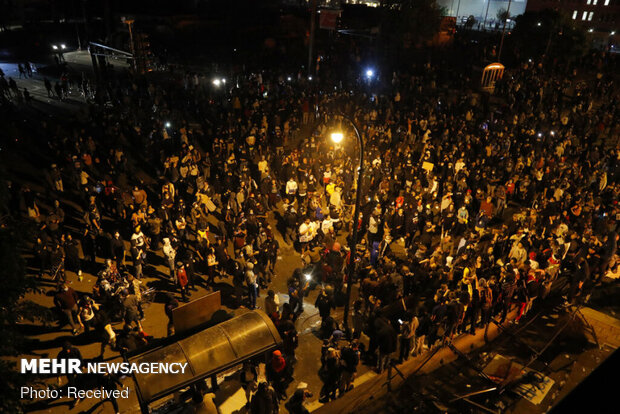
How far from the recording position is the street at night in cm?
829

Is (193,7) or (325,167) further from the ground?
(193,7)

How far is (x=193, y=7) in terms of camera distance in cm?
4800

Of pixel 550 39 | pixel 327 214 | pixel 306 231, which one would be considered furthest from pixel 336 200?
pixel 550 39

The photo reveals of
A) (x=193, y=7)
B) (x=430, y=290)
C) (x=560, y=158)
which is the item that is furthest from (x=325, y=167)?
(x=193, y=7)

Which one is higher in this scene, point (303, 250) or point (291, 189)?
point (291, 189)

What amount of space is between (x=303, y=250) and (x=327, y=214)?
1.59 m

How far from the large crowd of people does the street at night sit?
9 cm

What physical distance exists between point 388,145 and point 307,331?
40.7 feet

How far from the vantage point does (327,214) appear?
1437 cm

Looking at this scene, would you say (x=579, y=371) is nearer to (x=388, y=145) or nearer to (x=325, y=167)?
(x=325, y=167)

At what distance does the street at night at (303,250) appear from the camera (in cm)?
829

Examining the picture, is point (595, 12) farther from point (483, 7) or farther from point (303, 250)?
point (303, 250)

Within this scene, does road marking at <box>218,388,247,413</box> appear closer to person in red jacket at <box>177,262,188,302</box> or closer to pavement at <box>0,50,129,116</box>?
person in red jacket at <box>177,262,188,302</box>

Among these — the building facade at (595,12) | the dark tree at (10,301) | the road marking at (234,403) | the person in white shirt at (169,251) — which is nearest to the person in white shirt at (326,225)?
the person in white shirt at (169,251)
